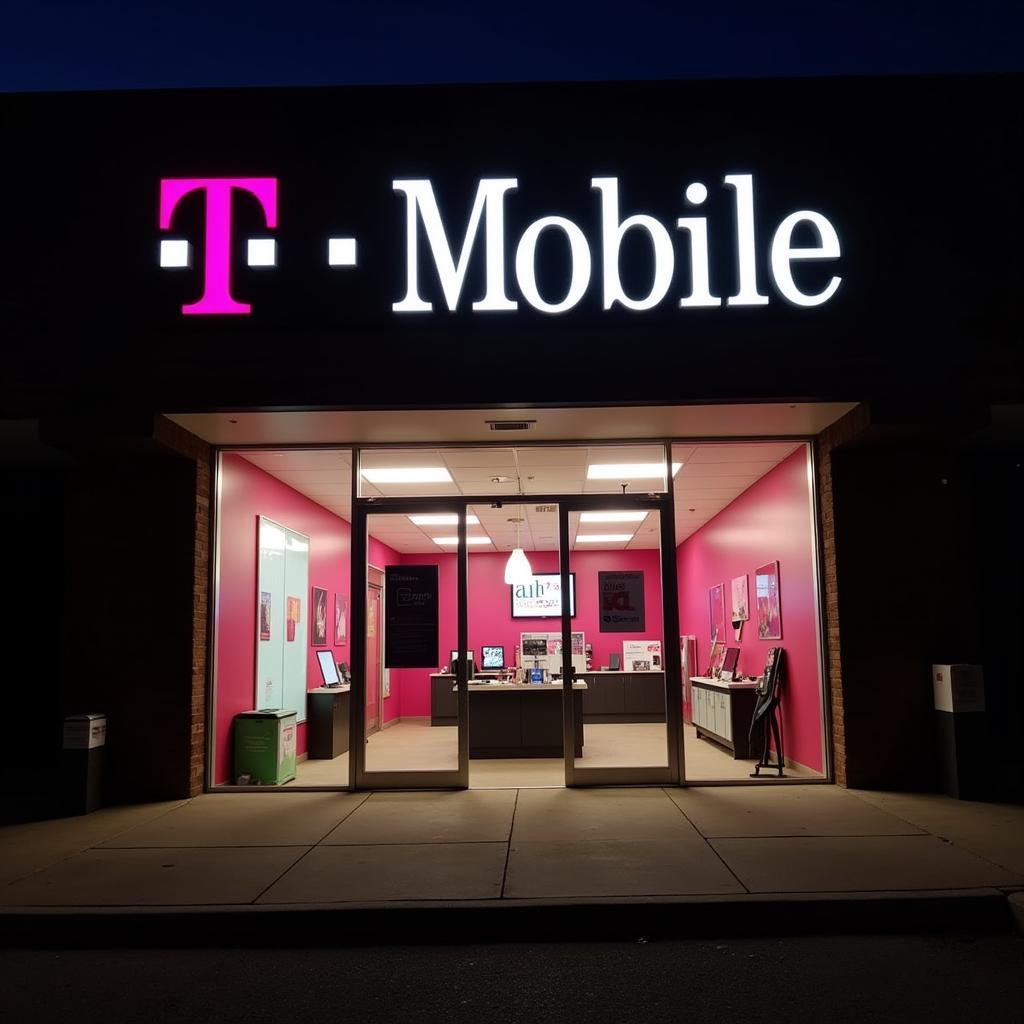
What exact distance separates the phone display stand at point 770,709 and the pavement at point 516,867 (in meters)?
1.21

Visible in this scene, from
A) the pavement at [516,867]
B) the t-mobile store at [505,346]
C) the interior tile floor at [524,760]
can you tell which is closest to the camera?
the pavement at [516,867]

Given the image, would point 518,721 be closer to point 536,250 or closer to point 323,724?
point 323,724

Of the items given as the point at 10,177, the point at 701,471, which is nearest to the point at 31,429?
the point at 10,177

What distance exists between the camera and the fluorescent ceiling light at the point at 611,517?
11438 millimetres

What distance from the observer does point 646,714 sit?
38.1 feet

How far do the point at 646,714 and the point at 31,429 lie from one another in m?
7.77

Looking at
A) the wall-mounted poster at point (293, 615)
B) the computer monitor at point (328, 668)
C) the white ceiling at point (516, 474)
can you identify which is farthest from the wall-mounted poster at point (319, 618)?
the white ceiling at point (516, 474)

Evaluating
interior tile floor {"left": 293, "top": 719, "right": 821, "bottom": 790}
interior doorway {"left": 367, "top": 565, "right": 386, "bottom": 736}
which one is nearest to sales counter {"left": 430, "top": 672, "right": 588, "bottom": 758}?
interior tile floor {"left": 293, "top": 719, "right": 821, "bottom": 790}

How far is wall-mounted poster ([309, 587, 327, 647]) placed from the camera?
10.9 metres

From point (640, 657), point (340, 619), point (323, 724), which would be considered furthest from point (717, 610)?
point (323, 724)

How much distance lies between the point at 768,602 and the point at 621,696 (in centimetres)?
330

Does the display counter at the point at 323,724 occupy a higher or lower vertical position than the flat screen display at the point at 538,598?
lower

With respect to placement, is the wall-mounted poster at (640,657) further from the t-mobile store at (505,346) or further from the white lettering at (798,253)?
A: the white lettering at (798,253)

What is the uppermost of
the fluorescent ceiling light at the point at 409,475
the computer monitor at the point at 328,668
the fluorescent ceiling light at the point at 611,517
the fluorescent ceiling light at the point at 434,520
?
the fluorescent ceiling light at the point at 409,475
